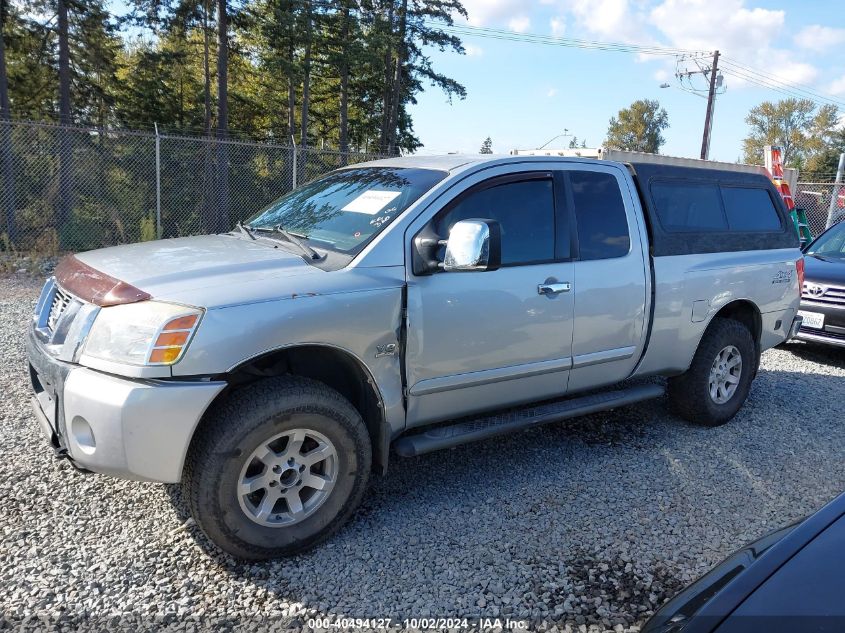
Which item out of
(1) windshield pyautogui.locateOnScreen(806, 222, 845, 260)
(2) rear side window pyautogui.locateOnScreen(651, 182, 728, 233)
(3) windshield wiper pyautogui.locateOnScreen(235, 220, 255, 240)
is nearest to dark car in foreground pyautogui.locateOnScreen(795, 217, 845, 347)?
(1) windshield pyautogui.locateOnScreen(806, 222, 845, 260)

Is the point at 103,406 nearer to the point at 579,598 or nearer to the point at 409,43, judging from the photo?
the point at 579,598

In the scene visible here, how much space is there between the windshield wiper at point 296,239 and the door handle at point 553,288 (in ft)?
4.05

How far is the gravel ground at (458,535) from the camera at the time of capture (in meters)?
2.63

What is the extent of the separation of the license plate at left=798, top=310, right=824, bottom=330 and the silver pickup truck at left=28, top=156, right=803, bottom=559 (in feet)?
10.3

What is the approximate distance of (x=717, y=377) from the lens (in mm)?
4836

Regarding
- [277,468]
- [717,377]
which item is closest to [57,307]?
[277,468]

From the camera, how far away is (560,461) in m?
4.12

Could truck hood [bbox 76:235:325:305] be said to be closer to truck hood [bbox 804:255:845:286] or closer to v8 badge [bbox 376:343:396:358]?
v8 badge [bbox 376:343:396:358]

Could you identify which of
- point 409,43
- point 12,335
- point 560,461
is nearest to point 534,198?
point 560,461

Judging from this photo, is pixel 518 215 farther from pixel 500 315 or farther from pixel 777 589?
pixel 777 589

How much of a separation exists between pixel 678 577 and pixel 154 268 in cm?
286

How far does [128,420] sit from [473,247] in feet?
5.49

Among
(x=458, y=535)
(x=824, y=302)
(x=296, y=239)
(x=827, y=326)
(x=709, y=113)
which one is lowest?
(x=458, y=535)

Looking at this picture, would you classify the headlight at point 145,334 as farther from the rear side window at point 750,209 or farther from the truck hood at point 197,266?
the rear side window at point 750,209
